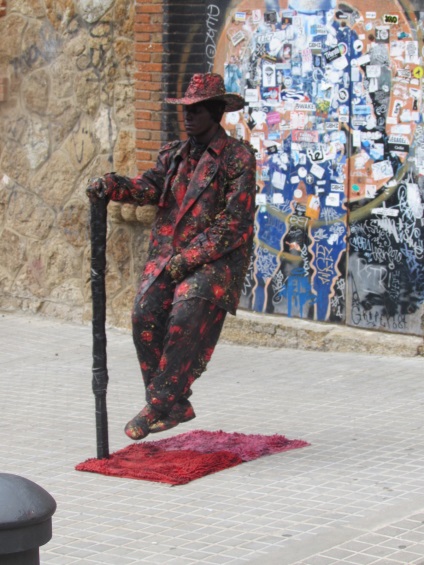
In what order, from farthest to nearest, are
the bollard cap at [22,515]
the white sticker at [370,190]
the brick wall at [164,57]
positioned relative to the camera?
the brick wall at [164,57] → the white sticker at [370,190] → the bollard cap at [22,515]

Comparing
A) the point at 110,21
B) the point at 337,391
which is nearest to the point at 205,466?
the point at 337,391

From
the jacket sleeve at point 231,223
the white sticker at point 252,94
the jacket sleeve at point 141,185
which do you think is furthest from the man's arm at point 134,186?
the white sticker at point 252,94

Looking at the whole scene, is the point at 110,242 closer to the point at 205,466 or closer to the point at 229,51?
the point at 229,51

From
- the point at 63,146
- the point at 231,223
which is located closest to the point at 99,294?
the point at 231,223

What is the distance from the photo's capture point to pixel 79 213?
11.0 metres

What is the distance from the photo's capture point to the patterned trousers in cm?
686

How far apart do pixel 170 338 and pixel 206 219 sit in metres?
0.64

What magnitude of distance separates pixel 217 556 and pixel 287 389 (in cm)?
319

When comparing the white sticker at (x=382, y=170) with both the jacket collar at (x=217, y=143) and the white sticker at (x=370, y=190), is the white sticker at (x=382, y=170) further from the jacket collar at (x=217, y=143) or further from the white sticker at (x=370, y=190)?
the jacket collar at (x=217, y=143)

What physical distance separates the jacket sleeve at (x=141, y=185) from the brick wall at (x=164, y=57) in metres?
3.01

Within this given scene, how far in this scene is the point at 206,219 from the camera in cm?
699

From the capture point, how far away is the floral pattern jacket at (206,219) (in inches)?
272

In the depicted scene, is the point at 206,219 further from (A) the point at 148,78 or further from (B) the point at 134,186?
(A) the point at 148,78

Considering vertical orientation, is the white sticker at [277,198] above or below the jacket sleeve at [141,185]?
below
